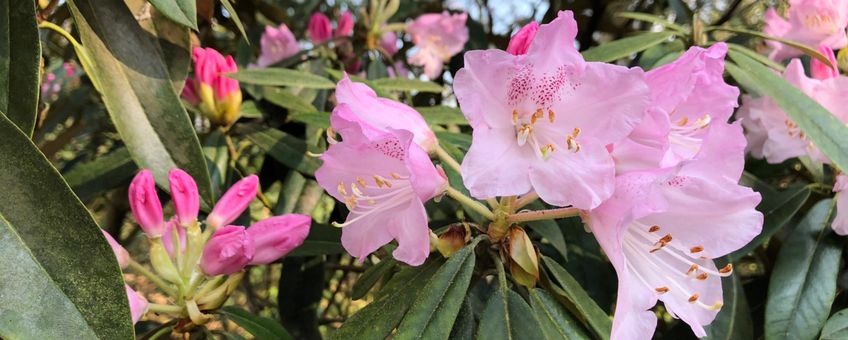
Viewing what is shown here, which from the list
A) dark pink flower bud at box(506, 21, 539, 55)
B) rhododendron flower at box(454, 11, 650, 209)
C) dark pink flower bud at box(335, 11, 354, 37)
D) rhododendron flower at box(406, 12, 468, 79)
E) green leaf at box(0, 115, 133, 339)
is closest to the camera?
green leaf at box(0, 115, 133, 339)

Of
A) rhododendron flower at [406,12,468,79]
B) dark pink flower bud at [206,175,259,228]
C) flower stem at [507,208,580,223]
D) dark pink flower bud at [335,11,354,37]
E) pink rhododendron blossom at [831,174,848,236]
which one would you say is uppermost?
flower stem at [507,208,580,223]

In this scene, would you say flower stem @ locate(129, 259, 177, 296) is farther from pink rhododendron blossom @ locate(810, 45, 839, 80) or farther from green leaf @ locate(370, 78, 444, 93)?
pink rhododendron blossom @ locate(810, 45, 839, 80)

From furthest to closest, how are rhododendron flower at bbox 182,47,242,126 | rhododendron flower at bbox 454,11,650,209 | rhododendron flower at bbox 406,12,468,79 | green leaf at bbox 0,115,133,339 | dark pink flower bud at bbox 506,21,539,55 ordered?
rhododendron flower at bbox 406,12,468,79 < rhododendron flower at bbox 182,47,242,126 < dark pink flower bud at bbox 506,21,539,55 < rhododendron flower at bbox 454,11,650,209 < green leaf at bbox 0,115,133,339

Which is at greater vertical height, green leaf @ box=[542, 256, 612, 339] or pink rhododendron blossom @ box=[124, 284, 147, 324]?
green leaf @ box=[542, 256, 612, 339]

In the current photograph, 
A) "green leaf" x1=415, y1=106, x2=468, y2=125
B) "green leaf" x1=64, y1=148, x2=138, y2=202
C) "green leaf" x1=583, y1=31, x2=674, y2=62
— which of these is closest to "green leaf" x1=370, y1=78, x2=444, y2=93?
"green leaf" x1=415, y1=106, x2=468, y2=125

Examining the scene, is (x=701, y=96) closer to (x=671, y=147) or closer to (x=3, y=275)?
(x=671, y=147)

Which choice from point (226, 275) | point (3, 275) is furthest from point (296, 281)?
point (3, 275)

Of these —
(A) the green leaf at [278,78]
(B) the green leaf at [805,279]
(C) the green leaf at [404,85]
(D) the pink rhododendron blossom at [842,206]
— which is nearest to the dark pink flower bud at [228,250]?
(A) the green leaf at [278,78]
